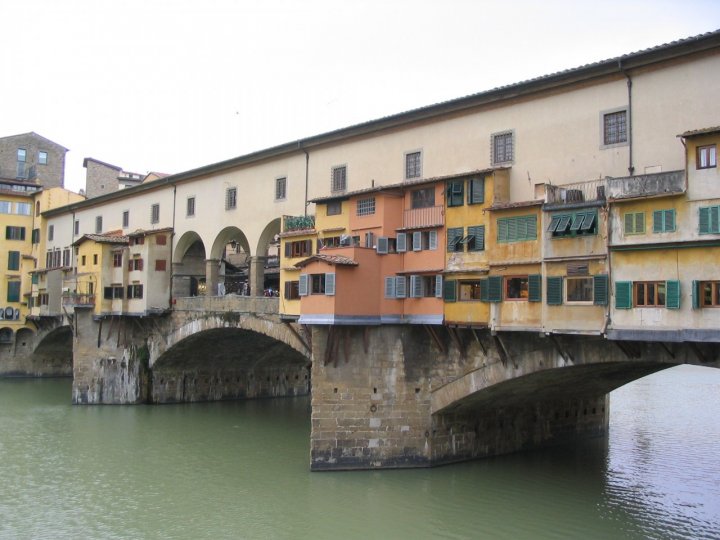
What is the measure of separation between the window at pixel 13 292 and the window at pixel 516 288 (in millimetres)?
49582

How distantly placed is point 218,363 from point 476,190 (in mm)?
26216

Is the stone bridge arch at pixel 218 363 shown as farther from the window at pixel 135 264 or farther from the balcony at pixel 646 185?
the balcony at pixel 646 185

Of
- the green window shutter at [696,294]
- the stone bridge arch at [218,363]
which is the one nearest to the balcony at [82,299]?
the stone bridge arch at [218,363]

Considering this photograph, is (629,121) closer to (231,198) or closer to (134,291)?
(231,198)

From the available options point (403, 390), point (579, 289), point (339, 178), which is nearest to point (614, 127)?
point (579, 289)

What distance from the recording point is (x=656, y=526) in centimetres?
1952

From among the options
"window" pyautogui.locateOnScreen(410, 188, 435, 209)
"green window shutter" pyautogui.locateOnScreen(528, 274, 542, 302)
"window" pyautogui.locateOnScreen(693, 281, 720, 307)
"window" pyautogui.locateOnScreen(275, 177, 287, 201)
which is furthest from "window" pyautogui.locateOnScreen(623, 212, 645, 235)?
"window" pyautogui.locateOnScreen(275, 177, 287, 201)

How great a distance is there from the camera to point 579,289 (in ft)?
64.3

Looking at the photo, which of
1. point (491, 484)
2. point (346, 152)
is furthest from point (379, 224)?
point (491, 484)

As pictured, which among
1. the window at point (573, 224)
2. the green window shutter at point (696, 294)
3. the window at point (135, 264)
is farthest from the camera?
the window at point (135, 264)

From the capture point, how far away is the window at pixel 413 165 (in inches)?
1021

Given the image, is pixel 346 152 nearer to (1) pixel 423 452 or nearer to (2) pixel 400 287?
(2) pixel 400 287

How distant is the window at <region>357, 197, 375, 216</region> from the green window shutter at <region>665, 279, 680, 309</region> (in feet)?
35.0

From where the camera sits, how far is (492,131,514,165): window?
75.7ft
